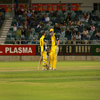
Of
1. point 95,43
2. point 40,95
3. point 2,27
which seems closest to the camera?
point 40,95

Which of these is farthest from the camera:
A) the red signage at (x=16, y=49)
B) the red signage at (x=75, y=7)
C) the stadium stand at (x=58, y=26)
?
the red signage at (x=75, y=7)

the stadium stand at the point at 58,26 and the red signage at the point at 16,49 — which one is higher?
the stadium stand at the point at 58,26

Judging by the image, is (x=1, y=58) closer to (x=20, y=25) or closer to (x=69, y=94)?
(x=20, y=25)

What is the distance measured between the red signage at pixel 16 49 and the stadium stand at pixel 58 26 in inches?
19.0

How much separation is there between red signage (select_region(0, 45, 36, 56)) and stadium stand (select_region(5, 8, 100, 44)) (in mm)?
483

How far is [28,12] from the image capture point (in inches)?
1564

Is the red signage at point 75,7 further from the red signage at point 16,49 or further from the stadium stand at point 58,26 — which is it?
the red signage at point 16,49

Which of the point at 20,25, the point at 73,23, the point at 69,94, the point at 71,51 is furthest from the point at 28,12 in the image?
the point at 69,94

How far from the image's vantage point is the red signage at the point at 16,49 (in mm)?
34438

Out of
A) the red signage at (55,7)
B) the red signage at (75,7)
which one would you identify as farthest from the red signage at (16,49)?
the red signage at (75,7)

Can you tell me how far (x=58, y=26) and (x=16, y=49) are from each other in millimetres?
5134

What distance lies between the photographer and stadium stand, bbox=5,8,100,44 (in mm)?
34656

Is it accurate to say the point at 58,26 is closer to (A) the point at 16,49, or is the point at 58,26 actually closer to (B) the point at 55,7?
(A) the point at 16,49

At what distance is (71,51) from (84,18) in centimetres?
564
